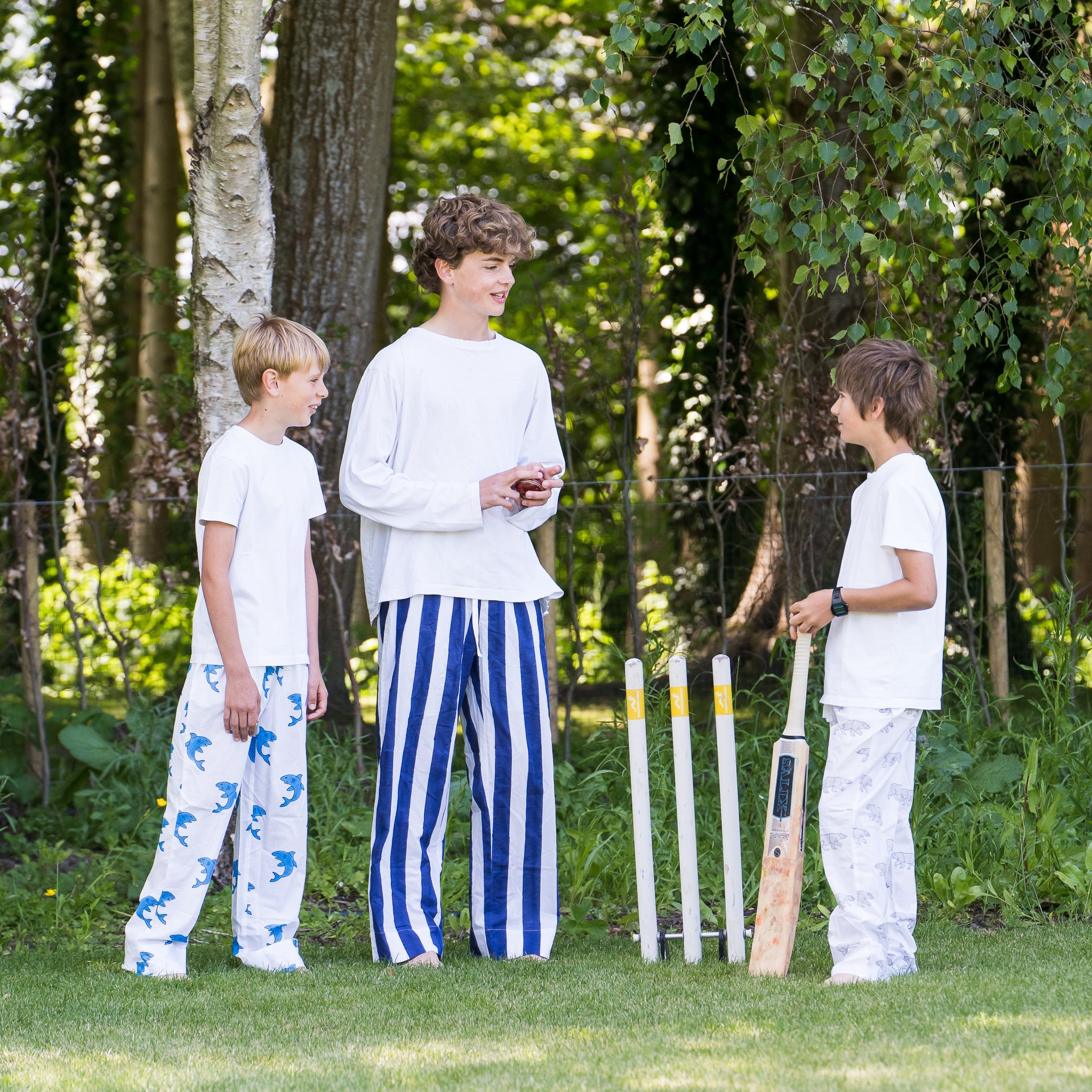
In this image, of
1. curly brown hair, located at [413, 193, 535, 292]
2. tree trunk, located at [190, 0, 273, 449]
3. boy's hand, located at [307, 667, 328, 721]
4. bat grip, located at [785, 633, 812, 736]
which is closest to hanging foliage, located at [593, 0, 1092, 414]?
curly brown hair, located at [413, 193, 535, 292]

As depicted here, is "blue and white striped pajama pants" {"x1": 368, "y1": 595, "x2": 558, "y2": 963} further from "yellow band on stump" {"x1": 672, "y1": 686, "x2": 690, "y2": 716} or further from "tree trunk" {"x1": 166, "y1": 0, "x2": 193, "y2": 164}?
"tree trunk" {"x1": 166, "y1": 0, "x2": 193, "y2": 164}

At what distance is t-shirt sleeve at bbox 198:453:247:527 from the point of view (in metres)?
3.17

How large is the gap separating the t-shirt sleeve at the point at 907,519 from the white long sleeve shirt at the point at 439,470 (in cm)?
87

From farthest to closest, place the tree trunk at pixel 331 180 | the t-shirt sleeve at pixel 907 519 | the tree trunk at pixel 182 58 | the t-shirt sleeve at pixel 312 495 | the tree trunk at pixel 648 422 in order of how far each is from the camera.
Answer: the tree trunk at pixel 648 422, the tree trunk at pixel 182 58, the tree trunk at pixel 331 180, the t-shirt sleeve at pixel 312 495, the t-shirt sleeve at pixel 907 519

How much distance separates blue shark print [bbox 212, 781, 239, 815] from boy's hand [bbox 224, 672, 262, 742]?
133 millimetres

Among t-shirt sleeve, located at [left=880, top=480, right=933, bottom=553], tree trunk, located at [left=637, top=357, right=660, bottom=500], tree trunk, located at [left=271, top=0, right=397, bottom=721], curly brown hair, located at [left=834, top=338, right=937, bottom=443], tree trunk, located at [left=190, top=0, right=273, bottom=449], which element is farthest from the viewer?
tree trunk, located at [left=637, top=357, right=660, bottom=500]

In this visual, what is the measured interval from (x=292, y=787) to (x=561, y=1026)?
3.17 feet

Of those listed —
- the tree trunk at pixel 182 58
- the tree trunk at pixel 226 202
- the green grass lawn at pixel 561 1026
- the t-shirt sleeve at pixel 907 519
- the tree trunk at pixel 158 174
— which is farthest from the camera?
the tree trunk at pixel 158 174

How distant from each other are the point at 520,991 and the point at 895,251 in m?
2.41

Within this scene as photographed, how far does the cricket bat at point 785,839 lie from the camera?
302 cm

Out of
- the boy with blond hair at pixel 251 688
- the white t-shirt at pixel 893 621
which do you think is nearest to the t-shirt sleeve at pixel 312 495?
the boy with blond hair at pixel 251 688

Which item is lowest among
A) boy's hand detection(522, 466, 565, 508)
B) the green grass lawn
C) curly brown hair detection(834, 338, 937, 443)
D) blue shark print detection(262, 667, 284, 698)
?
the green grass lawn

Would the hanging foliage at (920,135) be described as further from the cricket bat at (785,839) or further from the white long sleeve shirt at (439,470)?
the cricket bat at (785,839)

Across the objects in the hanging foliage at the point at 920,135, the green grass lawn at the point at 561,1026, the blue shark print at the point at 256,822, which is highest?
the hanging foliage at the point at 920,135
